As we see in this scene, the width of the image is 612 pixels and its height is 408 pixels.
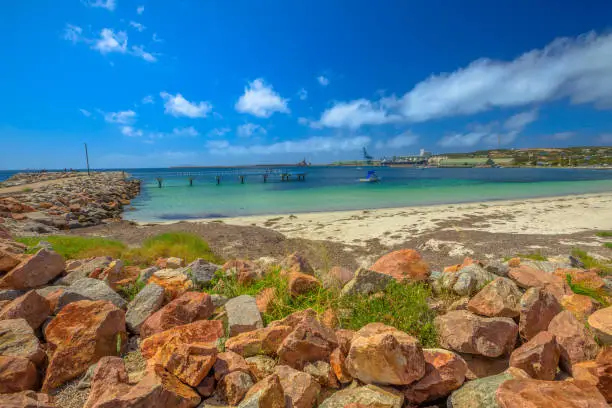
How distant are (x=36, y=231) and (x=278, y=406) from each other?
50.4ft

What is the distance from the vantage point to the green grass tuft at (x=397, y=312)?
2848 millimetres

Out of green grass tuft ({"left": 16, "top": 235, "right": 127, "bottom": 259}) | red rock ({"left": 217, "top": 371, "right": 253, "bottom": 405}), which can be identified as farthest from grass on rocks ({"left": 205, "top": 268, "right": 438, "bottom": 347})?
green grass tuft ({"left": 16, "top": 235, "right": 127, "bottom": 259})

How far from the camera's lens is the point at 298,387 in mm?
2131

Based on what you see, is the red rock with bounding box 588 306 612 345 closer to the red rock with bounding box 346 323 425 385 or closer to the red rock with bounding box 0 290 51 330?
the red rock with bounding box 346 323 425 385

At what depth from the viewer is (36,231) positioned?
12406 millimetres

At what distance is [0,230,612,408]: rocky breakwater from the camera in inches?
79.5

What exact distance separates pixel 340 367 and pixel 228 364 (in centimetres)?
91

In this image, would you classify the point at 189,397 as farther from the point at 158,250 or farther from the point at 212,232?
the point at 212,232

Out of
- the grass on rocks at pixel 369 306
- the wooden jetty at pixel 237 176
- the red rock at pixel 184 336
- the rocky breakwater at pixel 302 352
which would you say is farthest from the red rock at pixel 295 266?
the wooden jetty at pixel 237 176

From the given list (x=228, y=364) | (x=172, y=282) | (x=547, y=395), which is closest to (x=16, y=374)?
(x=228, y=364)

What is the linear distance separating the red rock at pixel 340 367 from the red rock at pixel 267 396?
1.77 feet

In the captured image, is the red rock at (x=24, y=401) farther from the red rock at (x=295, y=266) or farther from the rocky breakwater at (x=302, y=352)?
the red rock at (x=295, y=266)

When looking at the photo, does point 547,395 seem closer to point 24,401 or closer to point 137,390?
point 137,390

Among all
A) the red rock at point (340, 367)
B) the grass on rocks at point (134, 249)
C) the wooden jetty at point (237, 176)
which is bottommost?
the grass on rocks at point (134, 249)
